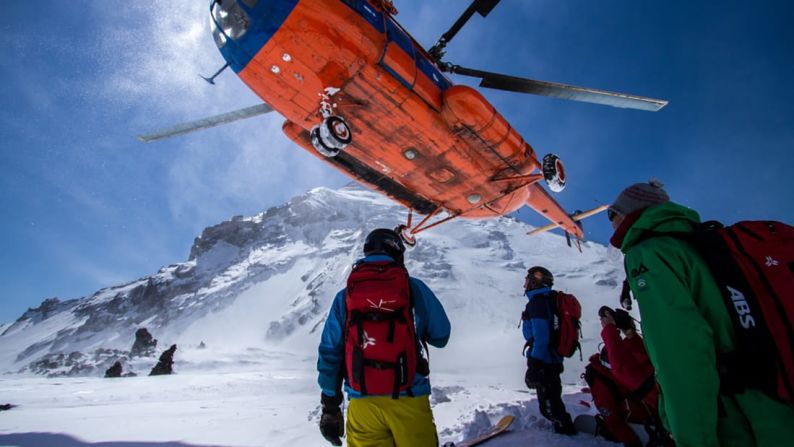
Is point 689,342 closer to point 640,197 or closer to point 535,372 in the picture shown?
point 640,197

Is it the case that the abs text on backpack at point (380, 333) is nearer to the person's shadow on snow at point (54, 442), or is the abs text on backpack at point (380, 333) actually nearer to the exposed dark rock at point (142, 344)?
the person's shadow on snow at point (54, 442)

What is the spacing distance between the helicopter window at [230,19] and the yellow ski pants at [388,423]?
5.29 metres

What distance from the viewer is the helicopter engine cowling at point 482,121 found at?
20.8 ft

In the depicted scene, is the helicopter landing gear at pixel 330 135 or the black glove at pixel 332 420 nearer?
the black glove at pixel 332 420

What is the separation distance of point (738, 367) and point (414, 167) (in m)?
6.43

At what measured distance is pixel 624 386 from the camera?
3.40m

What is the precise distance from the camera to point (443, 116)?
6543mm

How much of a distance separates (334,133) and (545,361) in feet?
14.0

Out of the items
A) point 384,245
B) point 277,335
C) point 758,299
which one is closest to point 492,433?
point 384,245

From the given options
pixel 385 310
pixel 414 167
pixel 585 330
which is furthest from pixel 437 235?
pixel 385 310

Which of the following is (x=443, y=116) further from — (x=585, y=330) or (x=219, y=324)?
(x=219, y=324)

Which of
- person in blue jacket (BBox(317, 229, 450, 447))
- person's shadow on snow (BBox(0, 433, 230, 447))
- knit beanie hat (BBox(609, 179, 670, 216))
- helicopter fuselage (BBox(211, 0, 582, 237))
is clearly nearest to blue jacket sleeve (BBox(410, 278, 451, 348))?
person in blue jacket (BBox(317, 229, 450, 447))

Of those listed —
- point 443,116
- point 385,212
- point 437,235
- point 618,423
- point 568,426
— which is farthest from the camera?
point 385,212

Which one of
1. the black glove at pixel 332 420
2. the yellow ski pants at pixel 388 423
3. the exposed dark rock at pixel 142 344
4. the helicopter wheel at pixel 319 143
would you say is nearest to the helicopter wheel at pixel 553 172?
the helicopter wheel at pixel 319 143
